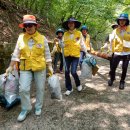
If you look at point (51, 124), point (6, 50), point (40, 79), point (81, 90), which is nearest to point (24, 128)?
point (51, 124)

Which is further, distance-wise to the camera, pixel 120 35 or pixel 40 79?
pixel 120 35

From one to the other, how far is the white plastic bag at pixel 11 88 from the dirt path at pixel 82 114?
31 cm

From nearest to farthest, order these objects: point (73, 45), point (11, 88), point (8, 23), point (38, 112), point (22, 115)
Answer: point (22, 115) < point (38, 112) < point (11, 88) < point (73, 45) < point (8, 23)

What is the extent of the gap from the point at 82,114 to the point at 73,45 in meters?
1.81

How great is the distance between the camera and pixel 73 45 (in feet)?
20.9

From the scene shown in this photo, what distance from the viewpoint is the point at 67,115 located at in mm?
5359

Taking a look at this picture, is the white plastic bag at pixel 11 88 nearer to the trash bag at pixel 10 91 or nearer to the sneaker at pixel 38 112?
the trash bag at pixel 10 91

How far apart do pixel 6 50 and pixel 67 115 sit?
321cm

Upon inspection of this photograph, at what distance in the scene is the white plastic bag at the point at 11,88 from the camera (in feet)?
17.8

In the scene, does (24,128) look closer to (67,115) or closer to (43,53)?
(67,115)

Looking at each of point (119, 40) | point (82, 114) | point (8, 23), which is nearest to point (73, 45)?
point (119, 40)

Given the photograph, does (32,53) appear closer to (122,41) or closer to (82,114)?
(82,114)

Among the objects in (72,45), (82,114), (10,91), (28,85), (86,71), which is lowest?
(82,114)

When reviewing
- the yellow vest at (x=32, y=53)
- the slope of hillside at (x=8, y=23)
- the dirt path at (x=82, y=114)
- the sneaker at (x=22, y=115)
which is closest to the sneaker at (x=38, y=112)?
the dirt path at (x=82, y=114)
